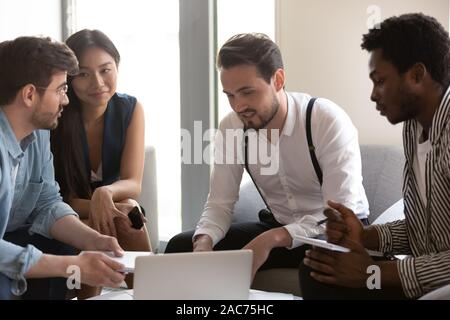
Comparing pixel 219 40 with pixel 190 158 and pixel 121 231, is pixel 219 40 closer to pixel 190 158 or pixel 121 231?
pixel 190 158

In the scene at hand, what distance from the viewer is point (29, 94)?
2148mm

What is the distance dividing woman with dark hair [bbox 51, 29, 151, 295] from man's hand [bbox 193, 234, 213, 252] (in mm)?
347

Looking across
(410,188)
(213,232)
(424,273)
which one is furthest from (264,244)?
(424,273)

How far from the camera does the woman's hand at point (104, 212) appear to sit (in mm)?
2539

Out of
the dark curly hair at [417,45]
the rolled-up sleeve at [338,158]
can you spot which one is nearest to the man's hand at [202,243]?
the rolled-up sleeve at [338,158]

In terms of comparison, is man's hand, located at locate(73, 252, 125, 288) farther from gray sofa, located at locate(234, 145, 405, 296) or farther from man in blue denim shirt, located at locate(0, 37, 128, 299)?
gray sofa, located at locate(234, 145, 405, 296)

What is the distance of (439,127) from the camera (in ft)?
5.93

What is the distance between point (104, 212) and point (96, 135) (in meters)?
0.44

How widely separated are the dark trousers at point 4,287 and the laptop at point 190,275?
54 cm

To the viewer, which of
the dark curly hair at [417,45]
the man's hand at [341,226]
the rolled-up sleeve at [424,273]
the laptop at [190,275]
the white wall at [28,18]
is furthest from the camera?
the white wall at [28,18]

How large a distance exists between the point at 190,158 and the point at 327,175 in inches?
55.1

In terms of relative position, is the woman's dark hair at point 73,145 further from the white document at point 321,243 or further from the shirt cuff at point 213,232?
the white document at point 321,243

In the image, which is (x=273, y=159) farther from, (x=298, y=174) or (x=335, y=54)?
(x=335, y=54)

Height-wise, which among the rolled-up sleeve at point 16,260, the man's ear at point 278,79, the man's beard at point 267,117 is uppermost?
the man's ear at point 278,79
